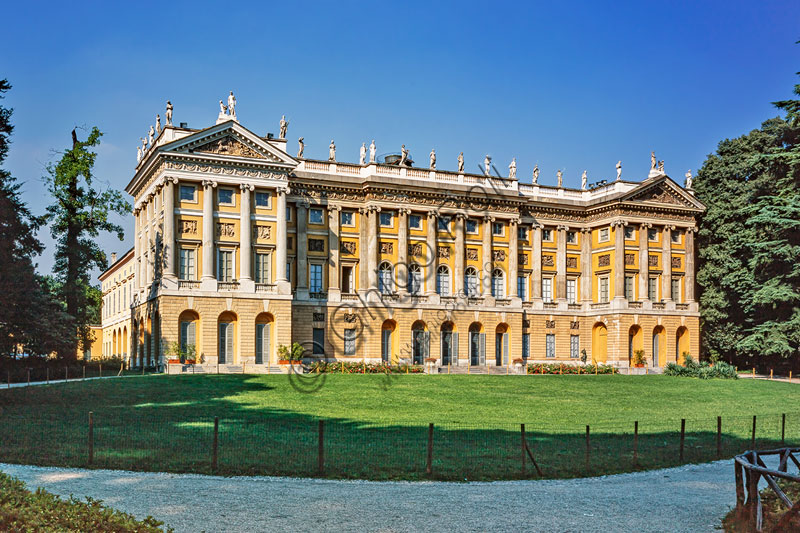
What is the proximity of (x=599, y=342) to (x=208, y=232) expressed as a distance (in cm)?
3297

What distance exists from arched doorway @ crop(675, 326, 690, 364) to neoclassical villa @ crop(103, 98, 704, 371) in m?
0.16

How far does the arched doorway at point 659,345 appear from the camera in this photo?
66.7 meters

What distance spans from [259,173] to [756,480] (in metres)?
46.9

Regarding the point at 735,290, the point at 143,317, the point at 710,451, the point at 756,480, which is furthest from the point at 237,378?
the point at 735,290

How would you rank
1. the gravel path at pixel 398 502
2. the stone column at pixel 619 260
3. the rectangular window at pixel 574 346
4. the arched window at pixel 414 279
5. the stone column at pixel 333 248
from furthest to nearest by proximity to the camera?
the rectangular window at pixel 574 346
the stone column at pixel 619 260
the arched window at pixel 414 279
the stone column at pixel 333 248
the gravel path at pixel 398 502

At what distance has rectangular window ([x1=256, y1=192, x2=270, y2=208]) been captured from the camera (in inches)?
2181

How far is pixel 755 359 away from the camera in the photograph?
2552 inches

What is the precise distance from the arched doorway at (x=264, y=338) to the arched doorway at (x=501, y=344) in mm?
18442

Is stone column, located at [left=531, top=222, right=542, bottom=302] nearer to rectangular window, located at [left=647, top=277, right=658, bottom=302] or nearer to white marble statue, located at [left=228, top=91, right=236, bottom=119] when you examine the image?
rectangular window, located at [left=647, top=277, right=658, bottom=302]

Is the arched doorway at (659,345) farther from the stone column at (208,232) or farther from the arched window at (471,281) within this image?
the stone column at (208,232)

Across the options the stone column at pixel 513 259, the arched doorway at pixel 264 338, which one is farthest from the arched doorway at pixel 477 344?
the arched doorway at pixel 264 338

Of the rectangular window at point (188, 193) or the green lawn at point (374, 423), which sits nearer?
the green lawn at point (374, 423)

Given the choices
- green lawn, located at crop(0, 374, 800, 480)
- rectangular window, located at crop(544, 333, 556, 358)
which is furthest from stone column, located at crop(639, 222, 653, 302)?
green lawn, located at crop(0, 374, 800, 480)

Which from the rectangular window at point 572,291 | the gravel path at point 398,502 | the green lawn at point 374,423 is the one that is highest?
the rectangular window at point 572,291
